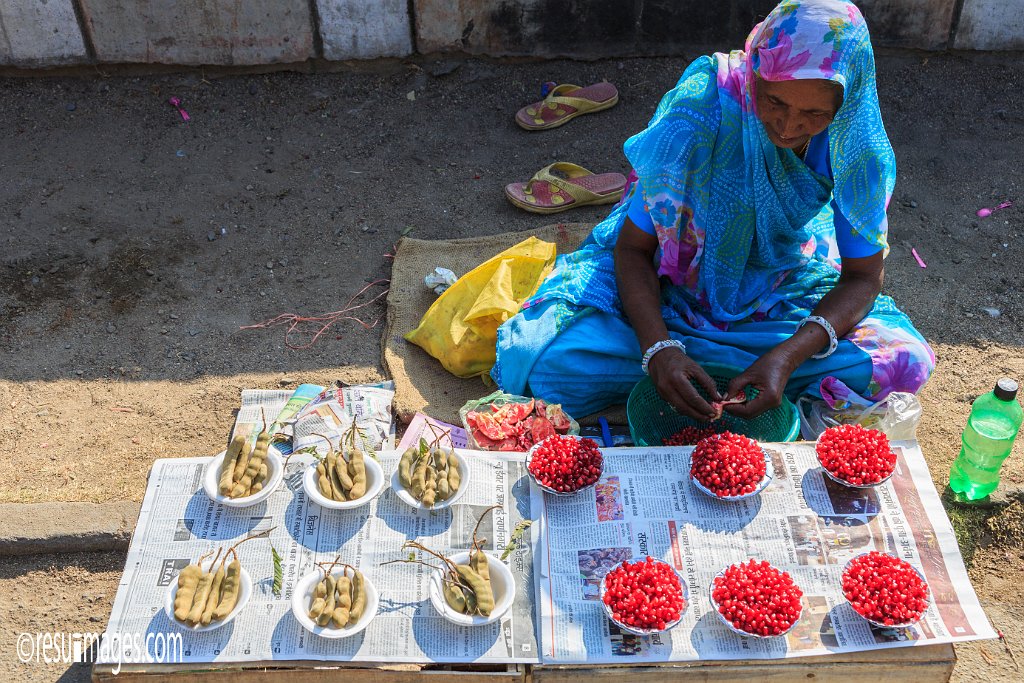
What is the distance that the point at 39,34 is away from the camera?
5.03 metres

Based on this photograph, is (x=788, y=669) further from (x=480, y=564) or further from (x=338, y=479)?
(x=338, y=479)

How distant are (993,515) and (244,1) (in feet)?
15.0

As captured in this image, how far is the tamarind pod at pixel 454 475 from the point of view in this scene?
2.48 m

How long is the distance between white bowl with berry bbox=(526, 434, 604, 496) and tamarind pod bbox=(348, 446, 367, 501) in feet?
1.56

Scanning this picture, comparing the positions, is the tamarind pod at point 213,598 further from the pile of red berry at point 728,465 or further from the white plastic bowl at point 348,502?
the pile of red berry at point 728,465

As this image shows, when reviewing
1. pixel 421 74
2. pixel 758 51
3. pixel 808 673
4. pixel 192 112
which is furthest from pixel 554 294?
pixel 192 112

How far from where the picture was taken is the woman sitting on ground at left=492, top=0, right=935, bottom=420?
247 cm

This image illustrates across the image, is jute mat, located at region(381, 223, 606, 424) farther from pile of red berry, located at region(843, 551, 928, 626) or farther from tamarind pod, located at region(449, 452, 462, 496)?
pile of red berry, located at region(843, 551, 928, 626)

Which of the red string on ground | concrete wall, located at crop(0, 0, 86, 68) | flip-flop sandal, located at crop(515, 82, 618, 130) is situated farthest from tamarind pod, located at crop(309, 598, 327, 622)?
concrete wall, located at crop(0, 0, 86, 68)

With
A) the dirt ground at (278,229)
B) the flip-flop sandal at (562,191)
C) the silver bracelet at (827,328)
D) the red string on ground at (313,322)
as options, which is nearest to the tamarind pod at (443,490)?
the dirt ground at (278,229)

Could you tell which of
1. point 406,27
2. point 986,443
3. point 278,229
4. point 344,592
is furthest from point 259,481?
point 406,27

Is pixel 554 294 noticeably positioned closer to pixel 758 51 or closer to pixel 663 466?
pixel 663 466

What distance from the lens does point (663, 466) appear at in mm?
2596

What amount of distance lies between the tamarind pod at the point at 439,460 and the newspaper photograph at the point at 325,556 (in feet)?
0.35
